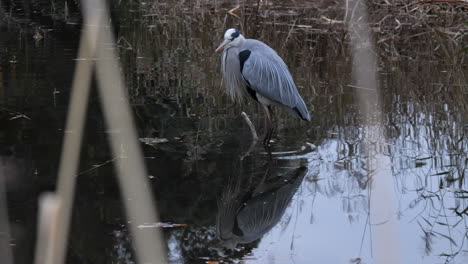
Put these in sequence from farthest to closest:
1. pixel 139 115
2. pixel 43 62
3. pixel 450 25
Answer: pixel 450 25 < pixel 43 62 < pixel 139 115

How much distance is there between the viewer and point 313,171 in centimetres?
455

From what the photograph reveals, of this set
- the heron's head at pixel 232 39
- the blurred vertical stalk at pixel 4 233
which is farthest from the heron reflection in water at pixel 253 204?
the heron's head at pixel 232 39

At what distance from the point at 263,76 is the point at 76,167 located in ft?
5.48

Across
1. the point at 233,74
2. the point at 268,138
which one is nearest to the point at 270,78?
the point at 233,74

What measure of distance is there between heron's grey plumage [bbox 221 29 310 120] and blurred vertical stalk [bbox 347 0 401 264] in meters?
0.51

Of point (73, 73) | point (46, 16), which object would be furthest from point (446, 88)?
point (46, 16)

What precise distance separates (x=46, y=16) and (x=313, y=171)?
6.34 metres

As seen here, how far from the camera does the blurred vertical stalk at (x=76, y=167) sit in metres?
1.47

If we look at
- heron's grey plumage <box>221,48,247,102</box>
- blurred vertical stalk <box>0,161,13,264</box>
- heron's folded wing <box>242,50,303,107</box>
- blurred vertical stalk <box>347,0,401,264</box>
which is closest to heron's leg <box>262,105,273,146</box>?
heron's folded wing <box>242,50,303,107</box>

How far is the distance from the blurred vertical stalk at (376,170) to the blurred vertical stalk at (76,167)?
63 centimetres

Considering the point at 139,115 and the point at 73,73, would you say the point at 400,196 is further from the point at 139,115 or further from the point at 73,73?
the point at 73,73

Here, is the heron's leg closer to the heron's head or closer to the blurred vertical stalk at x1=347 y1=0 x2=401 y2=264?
the heron's head

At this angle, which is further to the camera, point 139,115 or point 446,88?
point 446,88

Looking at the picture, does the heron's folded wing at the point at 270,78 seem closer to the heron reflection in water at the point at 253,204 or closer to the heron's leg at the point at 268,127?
the heron's leg at the point at 268,127
